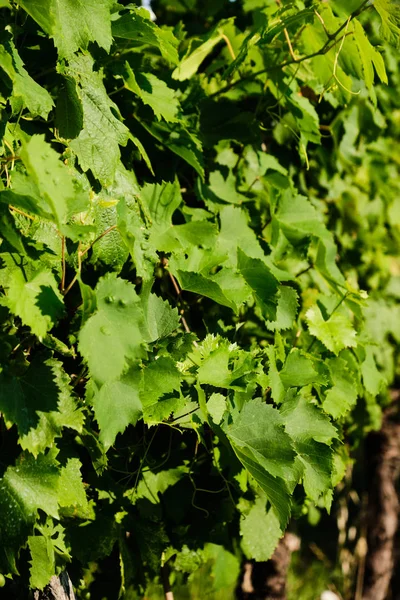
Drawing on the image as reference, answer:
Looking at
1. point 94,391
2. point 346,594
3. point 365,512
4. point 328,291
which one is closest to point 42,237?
point 94,391

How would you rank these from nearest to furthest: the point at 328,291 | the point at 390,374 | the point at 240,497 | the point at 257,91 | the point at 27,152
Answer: the point at 27,152 → the point at 240,497 → the point at 257,91 → the point at 328,291 → the point at 390,374

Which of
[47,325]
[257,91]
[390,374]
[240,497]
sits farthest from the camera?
[390,374]

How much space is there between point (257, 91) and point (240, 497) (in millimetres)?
1327

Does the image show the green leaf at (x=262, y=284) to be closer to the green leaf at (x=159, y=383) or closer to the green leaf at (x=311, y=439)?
the green leaf at (x=311, y=439)

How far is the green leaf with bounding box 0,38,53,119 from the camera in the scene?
1.17 metres

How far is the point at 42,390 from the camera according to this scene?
1.20 metres

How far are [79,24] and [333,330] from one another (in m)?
1.12

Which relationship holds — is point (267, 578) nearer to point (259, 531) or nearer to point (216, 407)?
point (259, 531)

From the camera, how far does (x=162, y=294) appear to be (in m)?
1.81

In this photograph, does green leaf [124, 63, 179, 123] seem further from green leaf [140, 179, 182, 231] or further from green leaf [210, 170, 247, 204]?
green leaf [210, 170, 247, 204]

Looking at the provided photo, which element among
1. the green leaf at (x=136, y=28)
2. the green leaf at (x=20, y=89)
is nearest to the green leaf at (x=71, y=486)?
the green leaf at (x=20, y=89)

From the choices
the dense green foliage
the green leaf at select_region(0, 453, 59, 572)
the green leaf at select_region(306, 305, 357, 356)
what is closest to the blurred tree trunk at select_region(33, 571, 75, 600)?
the dense green foliage

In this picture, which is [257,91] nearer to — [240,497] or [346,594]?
[240,497]

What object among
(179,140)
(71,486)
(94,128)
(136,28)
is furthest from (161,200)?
(71,486)
